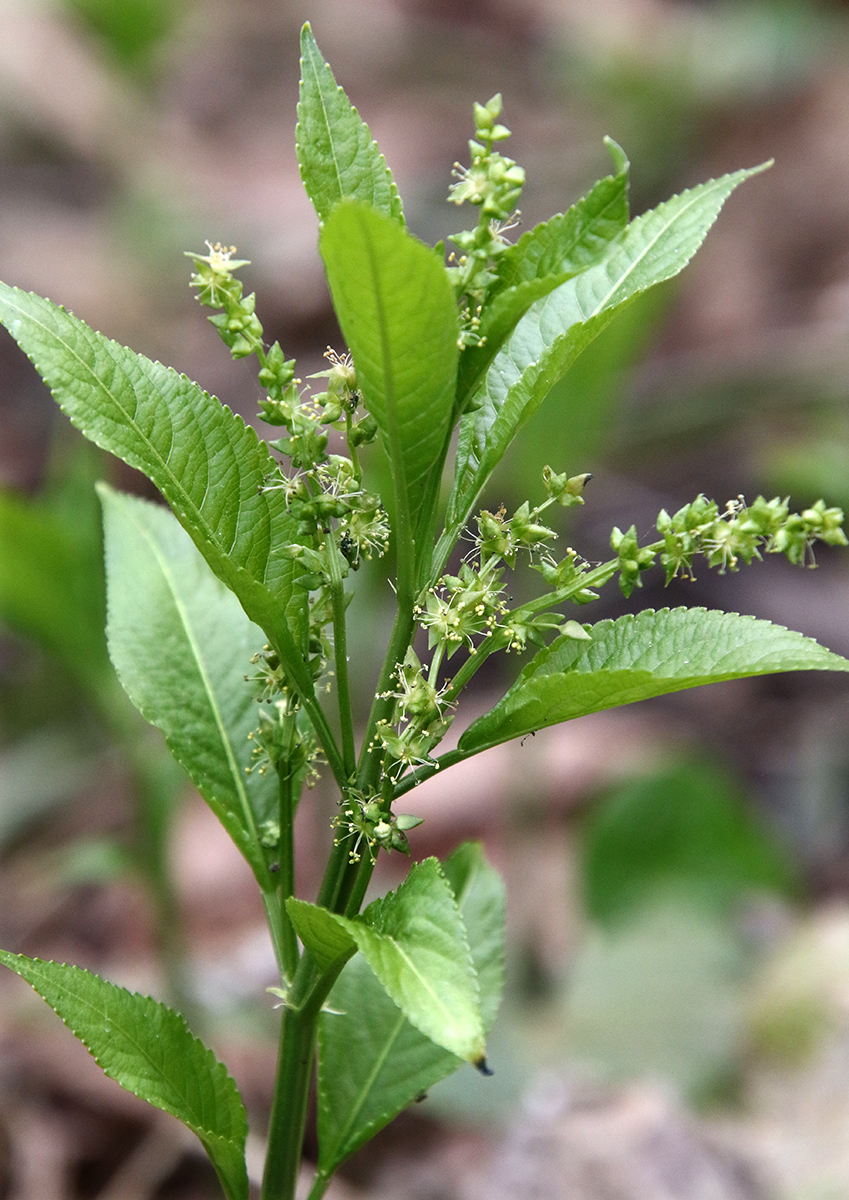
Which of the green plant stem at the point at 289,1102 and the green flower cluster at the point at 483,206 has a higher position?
the green flower cluster at the point at 483,206

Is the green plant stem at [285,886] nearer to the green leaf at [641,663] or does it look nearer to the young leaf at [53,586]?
the green leaf at [641,663]

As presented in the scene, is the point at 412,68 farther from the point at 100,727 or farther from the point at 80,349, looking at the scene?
the point at 80,349

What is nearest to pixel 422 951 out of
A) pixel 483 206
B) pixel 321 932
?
pixel 321 932

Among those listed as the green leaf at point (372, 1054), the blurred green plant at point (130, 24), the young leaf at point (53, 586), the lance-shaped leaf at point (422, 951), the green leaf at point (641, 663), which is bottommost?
the green leaf at point (372, 1054)

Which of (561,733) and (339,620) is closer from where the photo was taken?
(339,620)

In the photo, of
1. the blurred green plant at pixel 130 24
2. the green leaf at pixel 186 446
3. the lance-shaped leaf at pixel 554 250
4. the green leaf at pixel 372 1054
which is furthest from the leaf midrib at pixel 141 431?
the blurred green plant at pixel 130 24

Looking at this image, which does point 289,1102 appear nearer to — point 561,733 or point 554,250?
point 554,250
